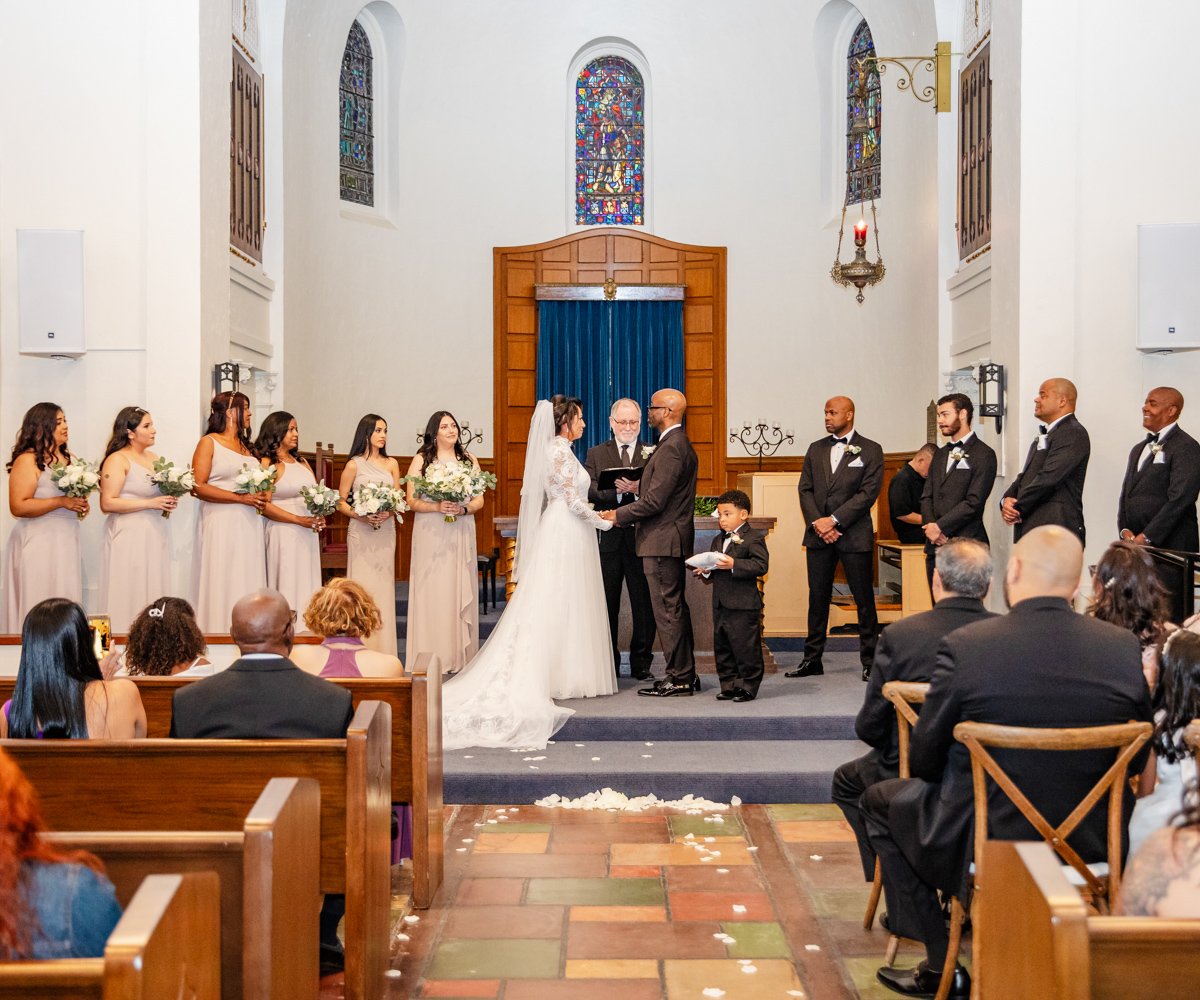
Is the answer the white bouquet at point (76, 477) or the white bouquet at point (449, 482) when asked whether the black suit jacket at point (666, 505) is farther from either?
the white bouquet at point (76, 477)

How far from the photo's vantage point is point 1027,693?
3092 millimetres

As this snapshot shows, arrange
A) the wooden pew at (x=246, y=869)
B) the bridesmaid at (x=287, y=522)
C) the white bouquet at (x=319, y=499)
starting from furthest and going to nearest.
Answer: the bridesmaid at (x=287, y=522)
the white bouquet at (x=319, y=499)
the wooden pew at (x=246, y=869)

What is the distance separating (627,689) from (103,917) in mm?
5802

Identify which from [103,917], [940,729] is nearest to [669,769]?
[940,729]

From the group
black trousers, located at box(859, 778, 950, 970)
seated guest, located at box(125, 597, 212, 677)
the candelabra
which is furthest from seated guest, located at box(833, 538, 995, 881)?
the candelabra

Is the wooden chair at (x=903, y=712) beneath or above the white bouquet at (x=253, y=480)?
beneath

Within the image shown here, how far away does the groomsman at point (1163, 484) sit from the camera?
6.98m

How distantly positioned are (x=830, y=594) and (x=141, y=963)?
21.6 ft

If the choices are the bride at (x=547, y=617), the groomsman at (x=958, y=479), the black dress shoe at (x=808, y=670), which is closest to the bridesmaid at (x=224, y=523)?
the bride at (x=547, y=617)

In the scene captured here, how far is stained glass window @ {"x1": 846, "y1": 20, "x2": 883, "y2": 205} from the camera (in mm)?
12938

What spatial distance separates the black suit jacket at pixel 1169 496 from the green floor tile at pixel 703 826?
3051 millimetres

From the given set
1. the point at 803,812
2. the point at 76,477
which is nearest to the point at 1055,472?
the point at 803,812

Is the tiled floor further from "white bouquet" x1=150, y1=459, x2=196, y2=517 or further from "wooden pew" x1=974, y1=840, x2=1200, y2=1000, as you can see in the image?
"white bouquet" x1=150, y1=459, x2=196, y2=517

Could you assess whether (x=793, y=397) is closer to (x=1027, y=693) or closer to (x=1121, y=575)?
(x=1121, y=575)
